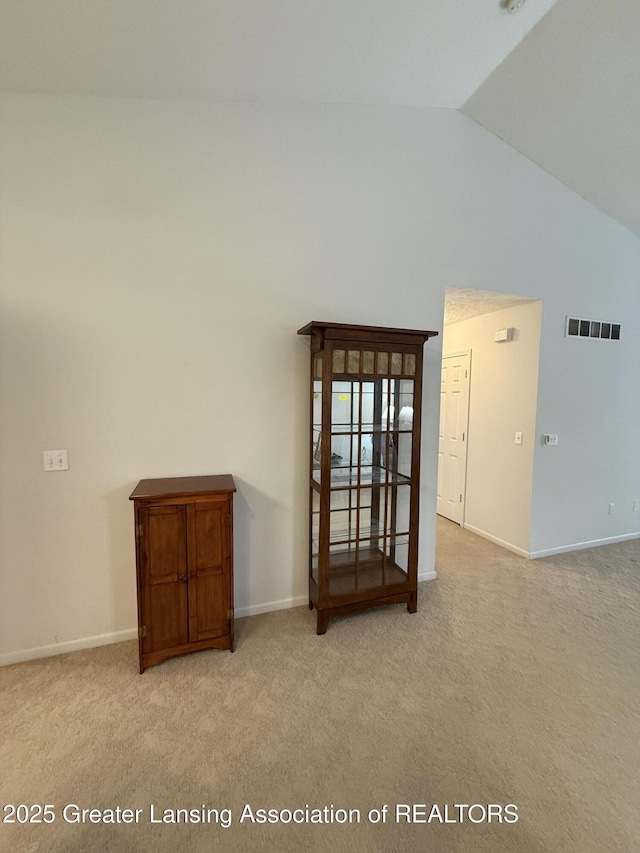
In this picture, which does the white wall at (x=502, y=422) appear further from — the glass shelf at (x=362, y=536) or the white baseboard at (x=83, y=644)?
the white baseboard at (x=83, y=644)

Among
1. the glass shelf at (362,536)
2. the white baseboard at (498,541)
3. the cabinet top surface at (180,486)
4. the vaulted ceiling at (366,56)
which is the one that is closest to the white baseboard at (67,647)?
the cabinet top surface at (180,486)

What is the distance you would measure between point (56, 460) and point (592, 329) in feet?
14.8

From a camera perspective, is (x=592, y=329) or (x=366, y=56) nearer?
(x=366, y=56)

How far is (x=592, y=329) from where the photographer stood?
3568 millimetres

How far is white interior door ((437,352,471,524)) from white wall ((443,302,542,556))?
90 millimetres

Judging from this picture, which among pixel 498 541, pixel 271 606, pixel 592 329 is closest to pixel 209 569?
pixel 271 606

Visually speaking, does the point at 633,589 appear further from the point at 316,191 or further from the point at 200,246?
the point at 200,246

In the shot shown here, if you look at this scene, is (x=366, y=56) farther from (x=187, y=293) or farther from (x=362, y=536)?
(x=362, y=536)

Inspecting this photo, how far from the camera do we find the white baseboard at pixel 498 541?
355cm

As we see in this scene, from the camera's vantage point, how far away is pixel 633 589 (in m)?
3.00

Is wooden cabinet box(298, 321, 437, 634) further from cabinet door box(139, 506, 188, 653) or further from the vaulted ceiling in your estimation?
the vaulted ceiling

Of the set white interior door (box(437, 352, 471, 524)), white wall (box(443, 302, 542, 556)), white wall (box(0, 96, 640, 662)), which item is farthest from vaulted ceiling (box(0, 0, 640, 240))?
white interior door (box(437, 352, 471, 524))

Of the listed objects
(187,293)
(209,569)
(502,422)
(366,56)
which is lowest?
(209,569)

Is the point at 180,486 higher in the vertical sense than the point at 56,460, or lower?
lower
